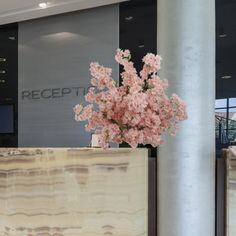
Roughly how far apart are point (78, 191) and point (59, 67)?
5746 millimetres

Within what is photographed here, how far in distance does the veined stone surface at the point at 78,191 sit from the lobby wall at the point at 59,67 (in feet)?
15.9

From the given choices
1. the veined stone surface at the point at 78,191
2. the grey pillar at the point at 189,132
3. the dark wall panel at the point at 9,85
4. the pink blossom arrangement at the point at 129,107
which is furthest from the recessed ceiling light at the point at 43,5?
the pink blossom arrangement at the point at 129,107

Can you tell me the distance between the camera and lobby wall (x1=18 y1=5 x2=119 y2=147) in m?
7.52

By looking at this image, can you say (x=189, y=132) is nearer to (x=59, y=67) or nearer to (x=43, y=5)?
(x=43, y=5)

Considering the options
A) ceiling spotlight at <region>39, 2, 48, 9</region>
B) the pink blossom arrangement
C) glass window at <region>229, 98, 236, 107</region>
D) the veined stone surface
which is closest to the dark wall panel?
ceiling spotlight at <region>39, 2, 48, 9</region>

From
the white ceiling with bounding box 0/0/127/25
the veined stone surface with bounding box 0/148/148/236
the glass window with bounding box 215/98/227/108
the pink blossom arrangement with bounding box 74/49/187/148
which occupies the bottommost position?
the veined stone surface with bounding box 0/148/148/236

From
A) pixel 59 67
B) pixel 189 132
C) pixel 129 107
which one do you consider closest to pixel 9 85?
pixel 59 67

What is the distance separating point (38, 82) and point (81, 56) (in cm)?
118

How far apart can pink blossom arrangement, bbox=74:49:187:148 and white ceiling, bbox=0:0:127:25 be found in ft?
16.8

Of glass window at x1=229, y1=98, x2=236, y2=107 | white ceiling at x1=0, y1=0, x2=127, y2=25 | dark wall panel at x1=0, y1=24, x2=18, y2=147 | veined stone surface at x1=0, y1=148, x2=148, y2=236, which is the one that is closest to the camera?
veined stone surface at x1=0, y1=148, x2=148, y2=236

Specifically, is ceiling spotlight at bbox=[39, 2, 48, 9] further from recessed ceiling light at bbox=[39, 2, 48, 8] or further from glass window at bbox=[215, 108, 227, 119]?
glass window at bbox=[215, 108, 227, 119]

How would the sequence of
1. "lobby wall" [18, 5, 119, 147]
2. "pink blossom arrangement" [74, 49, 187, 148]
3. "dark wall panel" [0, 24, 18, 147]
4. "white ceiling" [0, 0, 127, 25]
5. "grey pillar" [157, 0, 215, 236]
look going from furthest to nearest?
"dark wall panel" [0, 24, 18, 147]
"lobby wall" [18, 5, 119, 147]
"white ceiling" [0, 0, 127, 25]
"grey pillar" [157, 0, 215, 236]
"pink blossom arrangement" [74, 49, 187, 148]

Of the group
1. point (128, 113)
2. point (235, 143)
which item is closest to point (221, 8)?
point (235, 143)

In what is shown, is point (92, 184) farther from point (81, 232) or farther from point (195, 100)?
point (195, 100)
